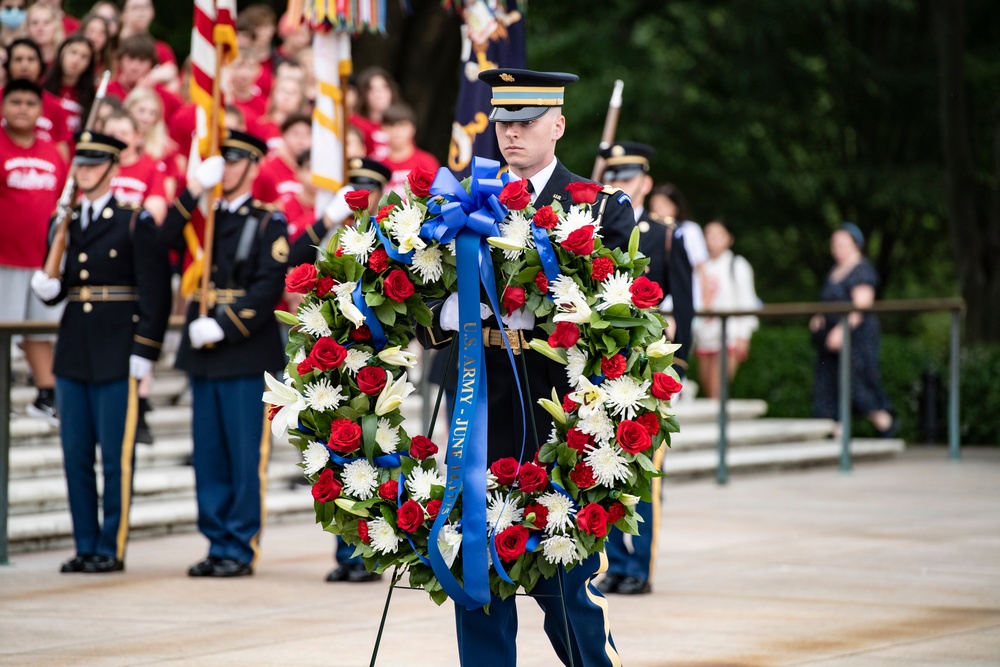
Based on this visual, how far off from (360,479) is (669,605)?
120 inches

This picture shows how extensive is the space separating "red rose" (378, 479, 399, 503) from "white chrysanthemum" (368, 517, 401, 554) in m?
0.06

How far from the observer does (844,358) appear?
42.1ft

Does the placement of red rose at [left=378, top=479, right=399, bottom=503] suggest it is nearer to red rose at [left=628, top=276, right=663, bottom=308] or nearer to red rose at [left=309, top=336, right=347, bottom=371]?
red rose at [left=309, top=336, right=347, bottom=371]

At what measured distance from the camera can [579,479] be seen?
4539 millimetres

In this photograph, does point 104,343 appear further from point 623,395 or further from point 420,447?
point 623,395

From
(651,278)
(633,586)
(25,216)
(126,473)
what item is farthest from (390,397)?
(25,216)

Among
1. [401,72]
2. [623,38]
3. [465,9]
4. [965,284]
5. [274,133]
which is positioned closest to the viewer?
[465,9]

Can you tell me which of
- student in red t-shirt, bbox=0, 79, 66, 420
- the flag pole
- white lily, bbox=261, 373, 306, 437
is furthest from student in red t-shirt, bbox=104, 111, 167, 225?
white lily, bbox=261, 373, 306, 437

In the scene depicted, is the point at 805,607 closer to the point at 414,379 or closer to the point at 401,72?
the point at 414,379

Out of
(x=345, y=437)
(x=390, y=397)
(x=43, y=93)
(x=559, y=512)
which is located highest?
(x=43, y=93)

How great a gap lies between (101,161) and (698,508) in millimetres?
4796

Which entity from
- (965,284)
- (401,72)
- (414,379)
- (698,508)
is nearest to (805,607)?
(698,508)

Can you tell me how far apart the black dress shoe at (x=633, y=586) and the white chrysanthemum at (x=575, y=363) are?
10.4ft

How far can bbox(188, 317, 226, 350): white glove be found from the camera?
26.3 feet
